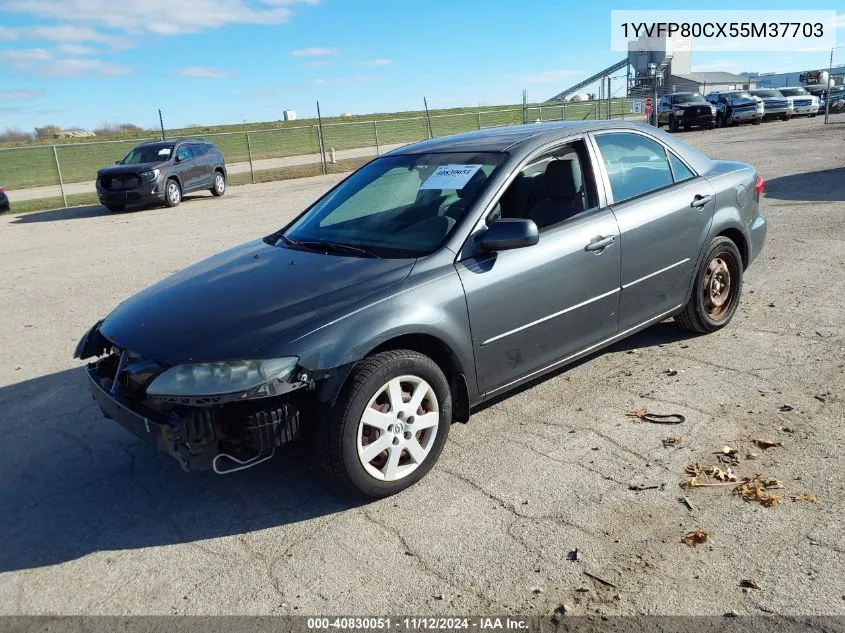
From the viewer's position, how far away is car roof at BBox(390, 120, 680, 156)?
4.26 metres

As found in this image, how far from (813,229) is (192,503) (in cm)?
830

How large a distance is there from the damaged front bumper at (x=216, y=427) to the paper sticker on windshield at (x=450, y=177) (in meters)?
1.62

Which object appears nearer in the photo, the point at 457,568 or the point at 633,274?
the point at 457,568

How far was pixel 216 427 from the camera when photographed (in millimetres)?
3074

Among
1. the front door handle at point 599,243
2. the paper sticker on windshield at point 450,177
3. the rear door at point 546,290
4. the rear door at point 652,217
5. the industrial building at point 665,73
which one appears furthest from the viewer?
the industrial building at point 665,73

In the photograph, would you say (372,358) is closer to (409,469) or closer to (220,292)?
(409,469)

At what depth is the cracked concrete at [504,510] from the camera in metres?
2.74

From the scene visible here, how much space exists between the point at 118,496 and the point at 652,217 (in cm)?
356

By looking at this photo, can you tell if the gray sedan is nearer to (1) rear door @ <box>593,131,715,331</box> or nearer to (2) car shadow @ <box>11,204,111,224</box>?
(1) rear door @ <box>593,131,715,331</box>

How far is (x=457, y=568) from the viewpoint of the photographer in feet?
9.43

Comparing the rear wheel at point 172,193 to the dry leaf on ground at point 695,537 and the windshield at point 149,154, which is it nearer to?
the windshield at point 149,154

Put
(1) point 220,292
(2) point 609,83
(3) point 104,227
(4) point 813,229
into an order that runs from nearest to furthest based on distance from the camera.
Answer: (1) point 220,292 < (4) point 813,229 < (3) point 104,227 < (2) point 609,83

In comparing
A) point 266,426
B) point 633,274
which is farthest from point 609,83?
point 266,426

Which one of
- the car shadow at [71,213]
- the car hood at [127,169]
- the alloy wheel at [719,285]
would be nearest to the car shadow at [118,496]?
the alloy wheel at [719,285]
